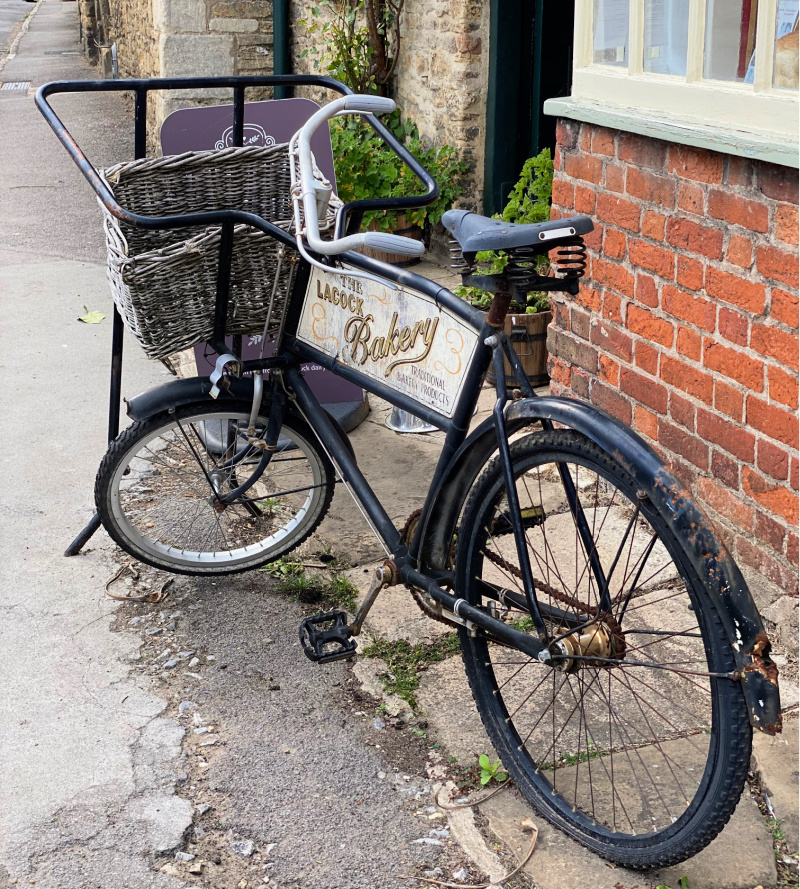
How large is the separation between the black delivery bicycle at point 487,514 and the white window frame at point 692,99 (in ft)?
2.40

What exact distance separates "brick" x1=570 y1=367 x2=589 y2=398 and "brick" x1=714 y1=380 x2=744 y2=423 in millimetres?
724

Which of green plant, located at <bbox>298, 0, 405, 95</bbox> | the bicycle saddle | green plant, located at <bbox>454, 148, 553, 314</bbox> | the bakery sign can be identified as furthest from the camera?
green plant, located at <bbox>298, 0, 405, 95</bbox>

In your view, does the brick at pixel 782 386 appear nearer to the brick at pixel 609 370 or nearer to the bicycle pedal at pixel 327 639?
the brick at pixel 609 370

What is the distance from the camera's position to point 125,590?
133 inches

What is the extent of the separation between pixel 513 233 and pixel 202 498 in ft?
5.33

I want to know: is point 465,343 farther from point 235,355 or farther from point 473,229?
point 235,355

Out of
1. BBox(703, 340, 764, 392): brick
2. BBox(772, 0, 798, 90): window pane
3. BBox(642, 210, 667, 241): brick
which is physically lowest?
BBox(703, 340, 764, 392): brick

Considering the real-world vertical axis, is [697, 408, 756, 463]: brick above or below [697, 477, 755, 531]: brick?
above

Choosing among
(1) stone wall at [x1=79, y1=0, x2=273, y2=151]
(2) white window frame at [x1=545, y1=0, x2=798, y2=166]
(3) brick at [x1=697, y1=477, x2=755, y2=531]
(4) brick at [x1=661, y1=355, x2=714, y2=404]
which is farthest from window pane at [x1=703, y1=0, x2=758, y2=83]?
(1) stone wall at [x1=79, y1=0, x2=273, y2=151]

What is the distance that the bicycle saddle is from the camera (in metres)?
2.13

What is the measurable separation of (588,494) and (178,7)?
5.70m

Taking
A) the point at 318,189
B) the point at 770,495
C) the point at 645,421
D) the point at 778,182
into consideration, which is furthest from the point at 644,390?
the point at 318,189

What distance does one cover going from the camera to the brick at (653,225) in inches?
129

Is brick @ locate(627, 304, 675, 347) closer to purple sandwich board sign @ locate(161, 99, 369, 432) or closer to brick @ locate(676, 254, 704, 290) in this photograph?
brick @ locate(676, 254, 704, 290)
